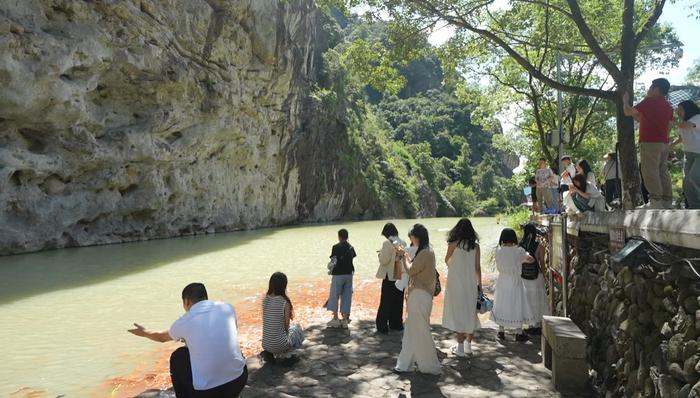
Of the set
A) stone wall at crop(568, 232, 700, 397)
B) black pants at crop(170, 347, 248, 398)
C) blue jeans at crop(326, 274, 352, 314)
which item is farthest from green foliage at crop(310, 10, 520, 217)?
black pants at crop(170, 347, 248, 398)

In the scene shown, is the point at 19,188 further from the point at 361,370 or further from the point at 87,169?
the point at 361,370

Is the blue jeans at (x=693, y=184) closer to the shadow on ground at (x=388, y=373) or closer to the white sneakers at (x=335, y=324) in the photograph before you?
the shadow on ground at (x=388, y=373)

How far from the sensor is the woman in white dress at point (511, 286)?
689 cm

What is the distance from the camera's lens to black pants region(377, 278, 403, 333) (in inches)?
291

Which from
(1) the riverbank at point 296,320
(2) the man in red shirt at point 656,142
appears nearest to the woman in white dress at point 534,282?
(2) the man in red shirt at point 656,142

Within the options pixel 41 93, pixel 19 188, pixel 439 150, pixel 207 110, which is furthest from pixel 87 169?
pixel 439 150

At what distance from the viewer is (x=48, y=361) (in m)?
6.63

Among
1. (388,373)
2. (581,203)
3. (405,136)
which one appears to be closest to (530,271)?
(581,203)

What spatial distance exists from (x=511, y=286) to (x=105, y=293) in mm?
A: 9126

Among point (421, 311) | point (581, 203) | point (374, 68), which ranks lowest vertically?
point (421, 311)

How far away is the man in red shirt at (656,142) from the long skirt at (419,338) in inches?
110

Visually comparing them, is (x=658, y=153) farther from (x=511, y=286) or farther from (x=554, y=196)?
(x=554, y=196)

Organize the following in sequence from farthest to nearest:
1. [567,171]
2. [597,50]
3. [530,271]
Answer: [567,171] < [597,50] < [530,271]

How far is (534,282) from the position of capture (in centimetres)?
718
